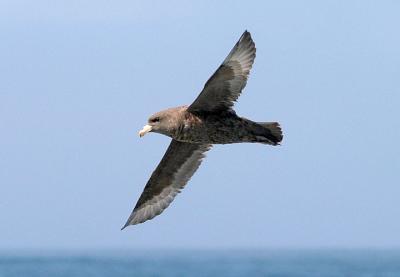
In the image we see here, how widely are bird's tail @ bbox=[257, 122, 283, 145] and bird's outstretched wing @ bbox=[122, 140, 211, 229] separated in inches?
74.5

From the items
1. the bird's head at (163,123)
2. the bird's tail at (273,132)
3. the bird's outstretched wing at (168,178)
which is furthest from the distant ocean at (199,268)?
the bird's head at (163,123)

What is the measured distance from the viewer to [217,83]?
41.9 feet

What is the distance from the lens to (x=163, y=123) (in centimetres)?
1305

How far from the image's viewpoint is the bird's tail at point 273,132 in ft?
42.9

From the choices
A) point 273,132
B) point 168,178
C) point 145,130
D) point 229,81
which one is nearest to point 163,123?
point 145,130

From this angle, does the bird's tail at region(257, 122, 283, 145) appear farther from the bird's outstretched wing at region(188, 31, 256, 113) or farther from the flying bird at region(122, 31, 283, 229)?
the bird's outstretched wing at region(188, 31, 256, 113)

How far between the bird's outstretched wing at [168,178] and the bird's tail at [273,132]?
6.21 feet

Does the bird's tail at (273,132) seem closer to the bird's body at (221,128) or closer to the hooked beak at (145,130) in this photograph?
the bird's body at (221,128)

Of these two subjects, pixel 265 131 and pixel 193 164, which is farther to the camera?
pixel 193 164

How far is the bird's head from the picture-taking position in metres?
13.0
